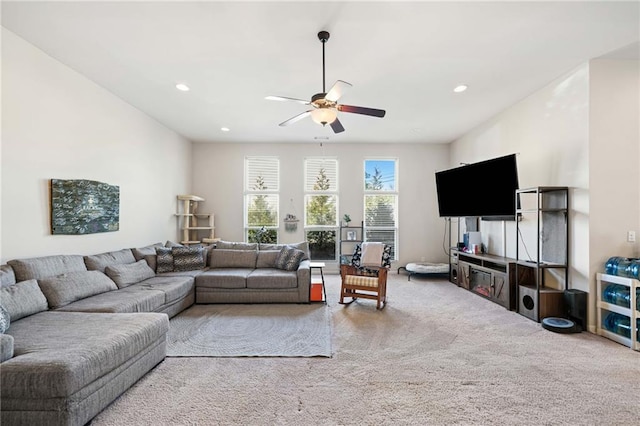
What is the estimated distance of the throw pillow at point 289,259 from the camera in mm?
4727

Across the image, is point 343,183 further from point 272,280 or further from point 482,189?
point 272,280

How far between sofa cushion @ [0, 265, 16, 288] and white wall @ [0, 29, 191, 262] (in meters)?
0.23

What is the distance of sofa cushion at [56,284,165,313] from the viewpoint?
2785 mm

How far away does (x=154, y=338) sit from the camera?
2.48 m

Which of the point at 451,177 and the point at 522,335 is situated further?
the point at 451,177

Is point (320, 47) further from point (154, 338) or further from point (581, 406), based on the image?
point (581, 406)

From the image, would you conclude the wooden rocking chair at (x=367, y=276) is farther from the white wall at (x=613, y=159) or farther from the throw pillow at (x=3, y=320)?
the throw pillow at (x=3, y=320)

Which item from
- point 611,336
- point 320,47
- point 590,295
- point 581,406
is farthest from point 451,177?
point 581,406

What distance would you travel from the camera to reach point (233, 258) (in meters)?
4.98

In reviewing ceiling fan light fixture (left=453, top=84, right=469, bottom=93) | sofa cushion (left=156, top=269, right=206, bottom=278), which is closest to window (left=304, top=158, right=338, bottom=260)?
sofa cushion (left=156, top=269, right=206, bottom=278)

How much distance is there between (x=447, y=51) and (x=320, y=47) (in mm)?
1284

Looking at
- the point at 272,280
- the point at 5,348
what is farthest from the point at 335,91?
the point at 5,348

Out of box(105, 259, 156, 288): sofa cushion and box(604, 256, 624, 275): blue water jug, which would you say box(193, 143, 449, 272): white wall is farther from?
box(604, 256, 624, 275): blue water jug

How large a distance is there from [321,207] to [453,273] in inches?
121
